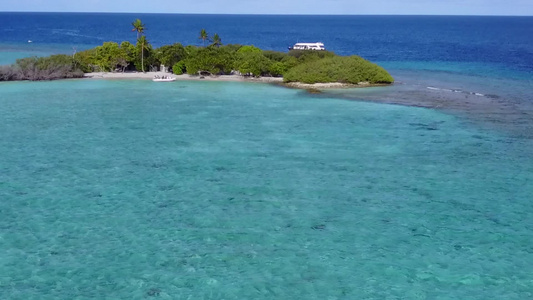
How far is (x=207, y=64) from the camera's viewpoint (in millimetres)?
75062

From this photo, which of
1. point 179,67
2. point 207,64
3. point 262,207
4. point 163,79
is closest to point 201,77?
point 207,64

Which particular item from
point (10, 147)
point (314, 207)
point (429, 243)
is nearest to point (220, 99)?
point (10, 147)

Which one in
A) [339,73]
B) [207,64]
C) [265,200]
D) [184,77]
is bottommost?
[265,200]

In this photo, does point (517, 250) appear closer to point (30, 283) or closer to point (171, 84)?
point (30, 283)

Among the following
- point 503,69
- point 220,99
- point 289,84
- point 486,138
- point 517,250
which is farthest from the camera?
point 503,69

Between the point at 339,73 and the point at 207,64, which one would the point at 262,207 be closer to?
the point at 339,73

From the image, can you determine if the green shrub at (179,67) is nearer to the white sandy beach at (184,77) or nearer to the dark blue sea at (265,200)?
the white sandy beach at (184,77)

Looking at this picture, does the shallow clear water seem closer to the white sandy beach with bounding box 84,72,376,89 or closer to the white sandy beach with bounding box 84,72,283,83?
the white sandy beach with bounding box 84,72,376,89

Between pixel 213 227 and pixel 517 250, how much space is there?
14.1m

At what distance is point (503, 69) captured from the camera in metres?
90.6

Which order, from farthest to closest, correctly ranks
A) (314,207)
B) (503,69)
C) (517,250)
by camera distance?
1. (503,69)
2. (314,207)
3. (517,250)

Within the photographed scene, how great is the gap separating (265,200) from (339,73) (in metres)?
42.7

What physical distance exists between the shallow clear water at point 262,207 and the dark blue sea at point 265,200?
0.11 meters

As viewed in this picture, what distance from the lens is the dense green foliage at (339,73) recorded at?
69.1m
